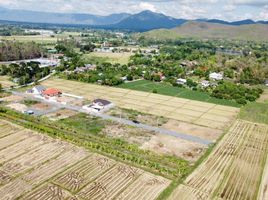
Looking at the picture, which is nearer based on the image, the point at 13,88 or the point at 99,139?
the point at 99,139

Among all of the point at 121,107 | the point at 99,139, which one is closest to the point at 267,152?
the point at 99,139

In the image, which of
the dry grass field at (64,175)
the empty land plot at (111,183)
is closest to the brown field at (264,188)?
the dry grass field at (64,175)

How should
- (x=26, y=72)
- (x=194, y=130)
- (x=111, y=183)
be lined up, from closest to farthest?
(x=111, y=183) < (x=194, y=130) < (x=26, y=72)

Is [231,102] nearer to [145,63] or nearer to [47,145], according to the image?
[47,145]

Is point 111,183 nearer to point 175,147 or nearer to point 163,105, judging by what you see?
point 175,147

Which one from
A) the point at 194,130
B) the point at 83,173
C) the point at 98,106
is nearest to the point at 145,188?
the point at 83,173

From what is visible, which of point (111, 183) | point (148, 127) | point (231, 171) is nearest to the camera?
point (111, 183)

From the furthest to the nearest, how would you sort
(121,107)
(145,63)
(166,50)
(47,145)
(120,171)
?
(166,50)
(145,63)
(121,107)
(47,145)
(120,171)

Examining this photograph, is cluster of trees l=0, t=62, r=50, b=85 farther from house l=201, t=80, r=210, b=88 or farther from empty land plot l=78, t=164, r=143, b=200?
empty land plot l=78, t=164, r=143, b=200
